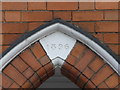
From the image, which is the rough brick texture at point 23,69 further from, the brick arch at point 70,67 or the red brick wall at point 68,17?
the red brick wall at point 68,17

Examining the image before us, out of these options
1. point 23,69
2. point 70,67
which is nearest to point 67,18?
point 70,67

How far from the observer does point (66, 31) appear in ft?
6.54

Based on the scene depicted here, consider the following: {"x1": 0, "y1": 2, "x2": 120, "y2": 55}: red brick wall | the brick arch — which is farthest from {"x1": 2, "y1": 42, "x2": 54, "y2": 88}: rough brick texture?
{"x1": 0, "y1": 2, "x2": 120, "y2": 55}: red brick wall

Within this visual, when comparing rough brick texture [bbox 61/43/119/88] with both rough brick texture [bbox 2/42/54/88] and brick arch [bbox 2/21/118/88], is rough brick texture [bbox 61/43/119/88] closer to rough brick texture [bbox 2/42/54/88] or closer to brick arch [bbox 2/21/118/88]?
brick arch [bbox 2/21/118/88]

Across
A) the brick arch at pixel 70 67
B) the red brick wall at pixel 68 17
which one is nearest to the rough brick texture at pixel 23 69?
the brick arch at pixel 70 67

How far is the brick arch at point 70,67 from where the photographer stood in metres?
1.98

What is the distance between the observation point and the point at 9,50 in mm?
1970

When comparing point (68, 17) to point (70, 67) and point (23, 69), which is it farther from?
point (23, 69)

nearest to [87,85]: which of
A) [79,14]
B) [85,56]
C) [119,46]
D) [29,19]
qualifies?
[85,56]

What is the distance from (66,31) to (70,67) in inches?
10.6

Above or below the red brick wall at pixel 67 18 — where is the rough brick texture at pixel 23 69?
below

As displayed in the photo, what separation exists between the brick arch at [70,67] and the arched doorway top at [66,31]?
3 cm

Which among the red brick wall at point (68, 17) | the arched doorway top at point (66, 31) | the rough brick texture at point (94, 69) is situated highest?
the red brick wall at point (68, 17)

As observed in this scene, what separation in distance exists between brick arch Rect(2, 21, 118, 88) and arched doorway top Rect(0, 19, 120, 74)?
0.03 m
